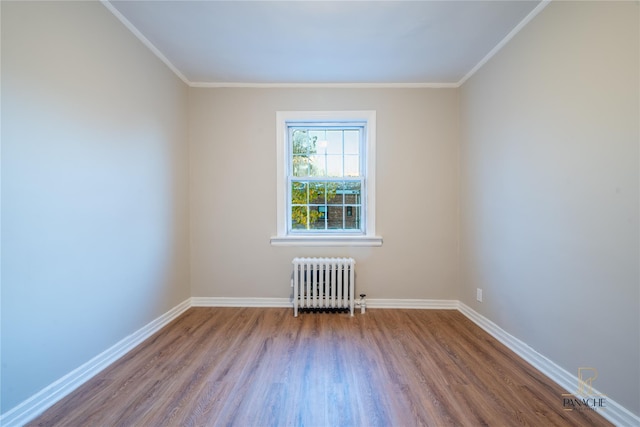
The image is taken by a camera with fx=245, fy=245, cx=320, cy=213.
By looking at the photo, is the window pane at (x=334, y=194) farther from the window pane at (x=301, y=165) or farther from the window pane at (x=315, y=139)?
the window pane at (x=315, y=139)

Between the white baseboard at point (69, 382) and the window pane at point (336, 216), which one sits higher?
the window pane at point (336, 216)

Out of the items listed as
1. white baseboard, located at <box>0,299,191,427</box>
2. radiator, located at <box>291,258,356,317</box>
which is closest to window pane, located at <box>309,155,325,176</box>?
radiator, located at <box>291,258,356,317</box>

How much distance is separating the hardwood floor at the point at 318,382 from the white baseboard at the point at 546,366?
0.17ft

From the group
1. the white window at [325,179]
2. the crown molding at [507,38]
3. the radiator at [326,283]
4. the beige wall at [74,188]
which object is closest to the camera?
the beige wall at [74,188]

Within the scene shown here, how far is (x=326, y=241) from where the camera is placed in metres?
2.92

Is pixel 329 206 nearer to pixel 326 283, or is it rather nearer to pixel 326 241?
pixel 326 241

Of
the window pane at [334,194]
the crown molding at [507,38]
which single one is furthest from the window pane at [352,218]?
the crown molding at [507,38]

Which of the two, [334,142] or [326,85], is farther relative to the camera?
[334,142]

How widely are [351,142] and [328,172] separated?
47 cm

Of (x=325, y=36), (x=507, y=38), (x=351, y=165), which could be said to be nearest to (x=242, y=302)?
(x=351, y=165)

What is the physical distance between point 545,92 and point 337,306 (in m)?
2.58

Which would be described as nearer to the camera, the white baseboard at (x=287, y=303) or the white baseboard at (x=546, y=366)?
the white baseboard at (x=546, y=366)

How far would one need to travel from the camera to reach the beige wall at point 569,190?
4.32 feet

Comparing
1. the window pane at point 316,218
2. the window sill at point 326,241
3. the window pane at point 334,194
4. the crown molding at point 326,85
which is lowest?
the window sill at point 326,241
